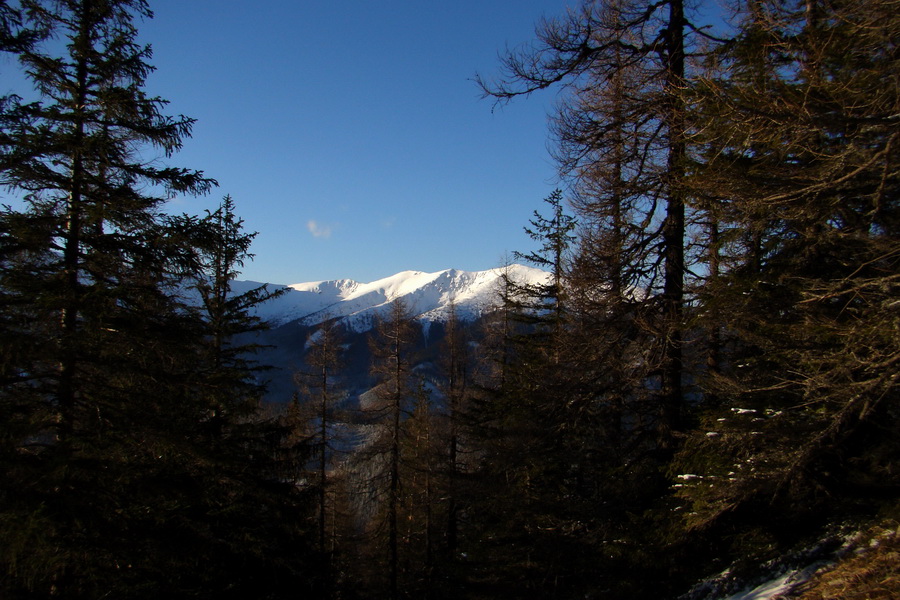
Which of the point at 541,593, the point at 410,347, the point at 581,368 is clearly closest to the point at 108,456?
the point at 581,368

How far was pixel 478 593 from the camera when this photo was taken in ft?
38.7

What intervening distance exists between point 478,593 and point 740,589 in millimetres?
8185

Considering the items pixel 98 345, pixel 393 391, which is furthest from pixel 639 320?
pixel 393 391

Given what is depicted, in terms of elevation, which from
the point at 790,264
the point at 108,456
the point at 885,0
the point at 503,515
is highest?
the point at 885,0

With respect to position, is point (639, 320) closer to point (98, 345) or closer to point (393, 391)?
point (98, 345)

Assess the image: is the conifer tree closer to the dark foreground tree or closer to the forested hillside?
the forested hillside

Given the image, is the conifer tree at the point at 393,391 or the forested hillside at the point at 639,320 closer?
the forested hillside at the point at 639,320

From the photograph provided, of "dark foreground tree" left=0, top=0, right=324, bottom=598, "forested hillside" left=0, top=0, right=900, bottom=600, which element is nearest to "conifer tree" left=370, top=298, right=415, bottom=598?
"forested hillside" left=0, top=0, right=900, bottom=600

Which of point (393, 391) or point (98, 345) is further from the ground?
point (98, 345)

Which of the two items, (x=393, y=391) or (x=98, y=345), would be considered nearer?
(x=98, y=345)

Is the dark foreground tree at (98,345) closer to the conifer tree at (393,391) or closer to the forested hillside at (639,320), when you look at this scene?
the forested hillside at (639,320)

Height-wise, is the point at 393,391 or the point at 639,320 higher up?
the point at 639,320

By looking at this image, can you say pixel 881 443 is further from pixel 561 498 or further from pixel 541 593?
pixel 541 593

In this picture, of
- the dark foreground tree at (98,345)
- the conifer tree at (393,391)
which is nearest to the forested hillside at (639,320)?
the dark foreground tree at (98,345)
